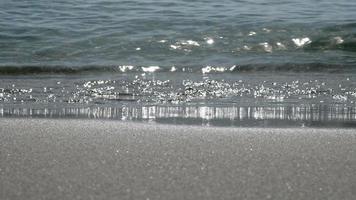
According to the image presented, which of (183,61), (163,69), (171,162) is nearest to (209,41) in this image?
(183,61)

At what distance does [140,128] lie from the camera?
3.75 m

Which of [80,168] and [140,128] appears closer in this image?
[80,168]

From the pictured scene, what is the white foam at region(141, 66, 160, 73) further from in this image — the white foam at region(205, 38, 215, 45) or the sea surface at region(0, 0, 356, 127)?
the white foam at region(205, 38, 215, 45)

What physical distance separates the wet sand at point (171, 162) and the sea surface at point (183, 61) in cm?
54

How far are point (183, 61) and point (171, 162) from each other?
430cm

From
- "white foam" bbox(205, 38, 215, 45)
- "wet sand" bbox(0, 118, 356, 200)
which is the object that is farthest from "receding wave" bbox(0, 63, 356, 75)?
"wet sand" bbox(0, 118, 356, 200)

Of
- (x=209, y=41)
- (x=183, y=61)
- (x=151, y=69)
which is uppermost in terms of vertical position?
(x=209, y=41)

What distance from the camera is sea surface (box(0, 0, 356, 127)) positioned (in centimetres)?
461

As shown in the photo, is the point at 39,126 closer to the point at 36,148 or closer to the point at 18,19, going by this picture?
the point at 36,148

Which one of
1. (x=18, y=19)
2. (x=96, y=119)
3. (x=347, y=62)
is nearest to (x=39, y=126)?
→ (x=96, y=119)

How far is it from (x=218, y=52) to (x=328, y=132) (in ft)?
13.2

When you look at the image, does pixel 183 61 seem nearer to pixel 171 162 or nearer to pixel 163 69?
pixel 163 69

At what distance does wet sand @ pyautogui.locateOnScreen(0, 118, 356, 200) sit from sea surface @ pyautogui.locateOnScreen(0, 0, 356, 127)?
536 millimetres

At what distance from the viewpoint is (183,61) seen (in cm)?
718
